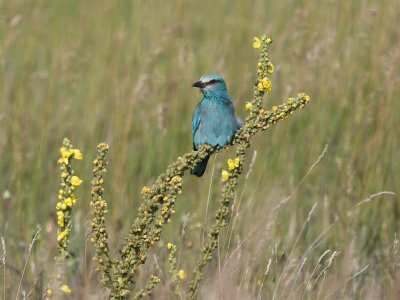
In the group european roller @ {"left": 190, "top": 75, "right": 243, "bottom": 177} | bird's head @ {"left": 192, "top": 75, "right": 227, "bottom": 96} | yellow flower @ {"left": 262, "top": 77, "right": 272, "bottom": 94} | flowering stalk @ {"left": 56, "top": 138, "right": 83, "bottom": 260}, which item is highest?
bird's head @ {"left": 192, "top": 75, "right": 227, "bottom": 96}

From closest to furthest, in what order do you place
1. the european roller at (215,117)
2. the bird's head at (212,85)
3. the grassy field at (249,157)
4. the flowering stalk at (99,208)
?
the flowering stalk at (99,208), the european roller at (215,117), the bird's head at (212,85), the grassy field at (249,157)

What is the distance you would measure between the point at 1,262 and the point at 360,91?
2839 millimetres

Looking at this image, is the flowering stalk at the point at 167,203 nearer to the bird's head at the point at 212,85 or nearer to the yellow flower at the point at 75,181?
the yellow flower at the point at 75,181

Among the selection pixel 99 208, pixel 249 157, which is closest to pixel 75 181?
pixel 99 208

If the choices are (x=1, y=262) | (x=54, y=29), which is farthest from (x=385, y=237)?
(x=54, y=29)

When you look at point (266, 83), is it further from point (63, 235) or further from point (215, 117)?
point (215, 117)

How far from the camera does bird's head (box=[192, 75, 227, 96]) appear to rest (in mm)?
3568

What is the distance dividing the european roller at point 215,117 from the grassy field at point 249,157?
1.02 feet

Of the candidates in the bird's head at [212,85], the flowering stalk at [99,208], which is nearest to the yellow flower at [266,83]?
the flowering stalk at [99,208]

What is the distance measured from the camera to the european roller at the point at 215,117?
346cm

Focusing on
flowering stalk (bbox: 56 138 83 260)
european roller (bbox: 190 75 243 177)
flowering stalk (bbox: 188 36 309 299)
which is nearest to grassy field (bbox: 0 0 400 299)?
european roller (bbox: 190 75 243 177)

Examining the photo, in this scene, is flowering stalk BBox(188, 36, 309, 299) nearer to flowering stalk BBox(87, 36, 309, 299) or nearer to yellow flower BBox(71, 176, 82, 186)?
flowering stalk BBox(87, 36, 309, 299)

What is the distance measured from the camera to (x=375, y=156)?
430 centimetres

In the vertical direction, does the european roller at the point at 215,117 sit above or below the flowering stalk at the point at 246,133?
above
